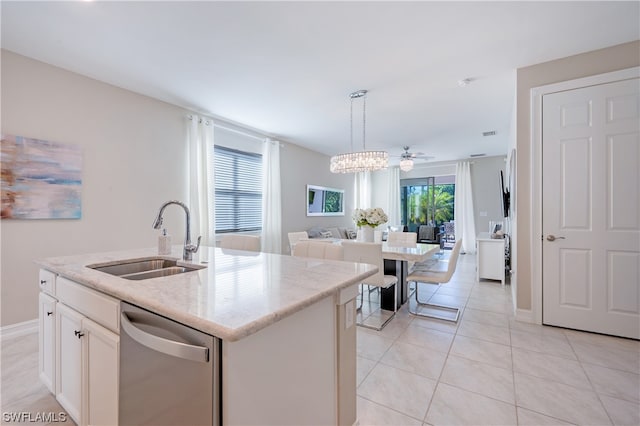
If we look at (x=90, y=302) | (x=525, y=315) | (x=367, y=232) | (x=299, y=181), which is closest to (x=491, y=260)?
(x=525, y=315)

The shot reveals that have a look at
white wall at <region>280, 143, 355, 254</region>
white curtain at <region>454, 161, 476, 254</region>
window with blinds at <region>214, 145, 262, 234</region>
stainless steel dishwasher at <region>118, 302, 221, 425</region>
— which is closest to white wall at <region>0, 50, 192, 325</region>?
window with blinds at <region>214, 145, 262, 234</region>

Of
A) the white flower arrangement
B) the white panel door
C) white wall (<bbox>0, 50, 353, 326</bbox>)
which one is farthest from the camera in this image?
the white flower arrangement

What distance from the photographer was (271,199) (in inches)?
206

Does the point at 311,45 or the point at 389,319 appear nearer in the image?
the point at 311,45

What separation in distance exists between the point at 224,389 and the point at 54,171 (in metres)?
3.13

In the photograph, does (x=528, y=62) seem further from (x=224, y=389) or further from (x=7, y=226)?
(x=7, y=226)

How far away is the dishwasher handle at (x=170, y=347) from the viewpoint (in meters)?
0.82

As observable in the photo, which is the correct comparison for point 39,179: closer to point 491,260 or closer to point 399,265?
point 399,265

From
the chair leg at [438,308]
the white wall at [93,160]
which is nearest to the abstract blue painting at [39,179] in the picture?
the white wall at [93,160]

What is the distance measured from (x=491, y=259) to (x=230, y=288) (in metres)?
4.70

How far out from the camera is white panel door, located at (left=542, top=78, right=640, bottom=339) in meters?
2.43

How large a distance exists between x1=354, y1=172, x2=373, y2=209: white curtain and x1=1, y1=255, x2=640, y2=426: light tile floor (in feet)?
18.3

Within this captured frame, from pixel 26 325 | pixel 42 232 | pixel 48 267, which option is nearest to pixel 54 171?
pixel 42 232

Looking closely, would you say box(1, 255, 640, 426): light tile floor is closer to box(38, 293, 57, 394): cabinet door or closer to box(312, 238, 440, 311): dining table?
box(38, 293, 57, 394): cabinet door
